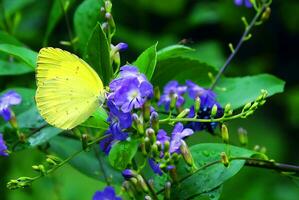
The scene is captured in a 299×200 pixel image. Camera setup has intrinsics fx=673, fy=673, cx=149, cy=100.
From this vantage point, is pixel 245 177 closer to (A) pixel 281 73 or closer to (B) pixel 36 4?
(A) pixel 281 73

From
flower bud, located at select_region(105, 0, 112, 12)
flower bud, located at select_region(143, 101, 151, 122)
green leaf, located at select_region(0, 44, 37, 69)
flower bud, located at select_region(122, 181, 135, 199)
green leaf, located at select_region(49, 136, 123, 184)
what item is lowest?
green leaf, located at select_region(49, 136, 123, 184)

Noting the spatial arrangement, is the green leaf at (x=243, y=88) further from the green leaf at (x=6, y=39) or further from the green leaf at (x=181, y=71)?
the green leaf at (x=6, y=39)

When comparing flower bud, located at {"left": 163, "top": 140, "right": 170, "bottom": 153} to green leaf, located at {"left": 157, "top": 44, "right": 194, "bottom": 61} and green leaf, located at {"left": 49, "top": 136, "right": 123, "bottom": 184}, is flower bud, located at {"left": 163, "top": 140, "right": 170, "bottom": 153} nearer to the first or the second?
green leaf, located at {"left": 157, "top": 44, "right": 194, "bottom": 61}

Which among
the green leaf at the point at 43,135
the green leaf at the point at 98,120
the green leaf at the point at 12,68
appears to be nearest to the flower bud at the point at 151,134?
the green leaf at the point at 98,120

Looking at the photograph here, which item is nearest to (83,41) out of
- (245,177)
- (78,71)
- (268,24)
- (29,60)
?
(29,60)

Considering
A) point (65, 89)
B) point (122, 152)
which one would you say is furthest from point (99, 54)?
point (122, 152)

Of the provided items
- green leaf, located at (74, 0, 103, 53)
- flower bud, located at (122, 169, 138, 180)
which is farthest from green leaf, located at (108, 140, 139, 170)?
green leaf, located at (74, 0, 103, 53)
